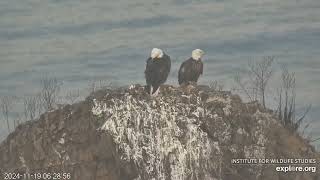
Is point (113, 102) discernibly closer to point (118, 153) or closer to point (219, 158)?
point (118, 153)

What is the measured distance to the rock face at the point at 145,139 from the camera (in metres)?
14.7

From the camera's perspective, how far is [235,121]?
48.8ft

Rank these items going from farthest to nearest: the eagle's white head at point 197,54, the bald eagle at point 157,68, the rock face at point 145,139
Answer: the eagle's white head at point 197,54, the bald eagle at point 157,68, the rock face at point 145,139

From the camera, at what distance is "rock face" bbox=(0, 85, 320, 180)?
1466 centimetres

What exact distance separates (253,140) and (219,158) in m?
0.77

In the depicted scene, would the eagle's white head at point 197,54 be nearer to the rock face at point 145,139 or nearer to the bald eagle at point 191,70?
the bald eagle at point 191,70

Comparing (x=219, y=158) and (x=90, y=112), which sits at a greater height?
(x=90, y=112)

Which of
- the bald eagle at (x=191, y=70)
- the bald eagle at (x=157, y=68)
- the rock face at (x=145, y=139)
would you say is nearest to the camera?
the rock face at (x=145, y=139)

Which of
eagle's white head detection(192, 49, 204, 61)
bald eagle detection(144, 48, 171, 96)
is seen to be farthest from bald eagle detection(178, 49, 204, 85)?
bald eagle detection(144, 48, 171, 96)

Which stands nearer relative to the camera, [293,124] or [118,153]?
[118,153]

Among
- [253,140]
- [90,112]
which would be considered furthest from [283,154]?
[90,112]

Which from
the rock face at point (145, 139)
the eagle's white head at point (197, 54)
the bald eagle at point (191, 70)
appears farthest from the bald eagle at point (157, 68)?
the eagle's white head at point (197, 54)

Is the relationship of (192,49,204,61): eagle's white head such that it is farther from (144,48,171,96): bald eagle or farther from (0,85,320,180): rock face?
(0,85,320,180): rock face

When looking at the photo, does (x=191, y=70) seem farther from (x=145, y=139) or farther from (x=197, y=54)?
(x=145, y=139)
